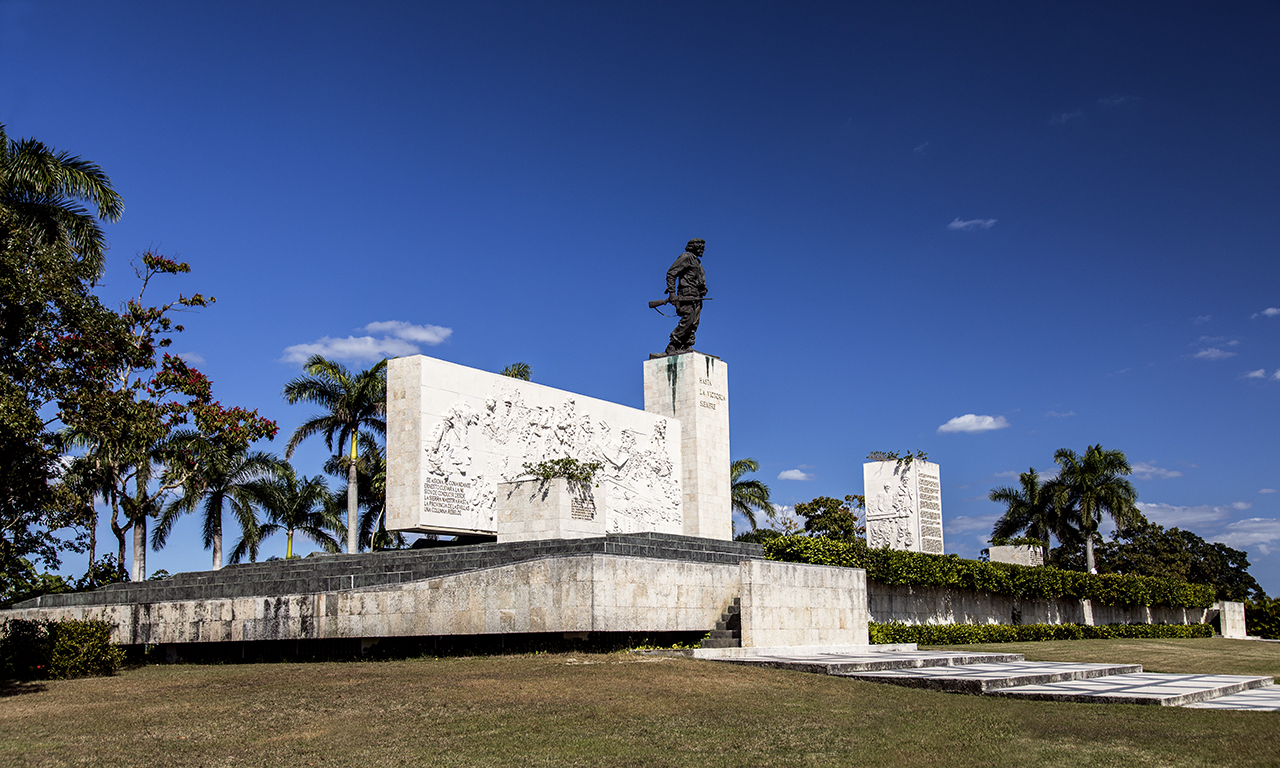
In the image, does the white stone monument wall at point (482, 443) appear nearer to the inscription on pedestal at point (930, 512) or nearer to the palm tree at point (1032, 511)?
the inscription on pedestal at point (930, 512)

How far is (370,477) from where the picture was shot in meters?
30.7

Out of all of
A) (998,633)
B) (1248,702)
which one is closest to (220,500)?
(998,633)

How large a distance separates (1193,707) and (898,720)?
2.97 metres

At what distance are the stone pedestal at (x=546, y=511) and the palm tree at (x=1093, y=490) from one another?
29.4m

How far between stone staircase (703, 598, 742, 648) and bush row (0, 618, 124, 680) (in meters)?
8.08

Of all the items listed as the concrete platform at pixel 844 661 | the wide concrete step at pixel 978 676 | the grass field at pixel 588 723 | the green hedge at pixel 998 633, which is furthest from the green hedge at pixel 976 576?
the grass field at pixel 588 723

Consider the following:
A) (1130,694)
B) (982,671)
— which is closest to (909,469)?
(982,671)

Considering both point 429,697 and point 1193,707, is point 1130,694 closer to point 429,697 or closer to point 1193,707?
point 1193,707

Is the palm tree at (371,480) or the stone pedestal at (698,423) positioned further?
the palm tree at (371,480)

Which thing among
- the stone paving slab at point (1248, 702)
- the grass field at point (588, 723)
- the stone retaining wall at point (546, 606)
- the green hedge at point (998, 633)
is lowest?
the green hedge at point (998, 633)

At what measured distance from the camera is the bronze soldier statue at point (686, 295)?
23719 mm

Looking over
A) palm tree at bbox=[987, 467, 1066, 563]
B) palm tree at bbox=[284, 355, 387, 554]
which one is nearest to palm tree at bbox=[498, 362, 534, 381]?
palm tree at bbox=[284, 355, 387, 554]

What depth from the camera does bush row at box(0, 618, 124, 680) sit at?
42.8 ft

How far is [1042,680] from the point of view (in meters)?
10.9
